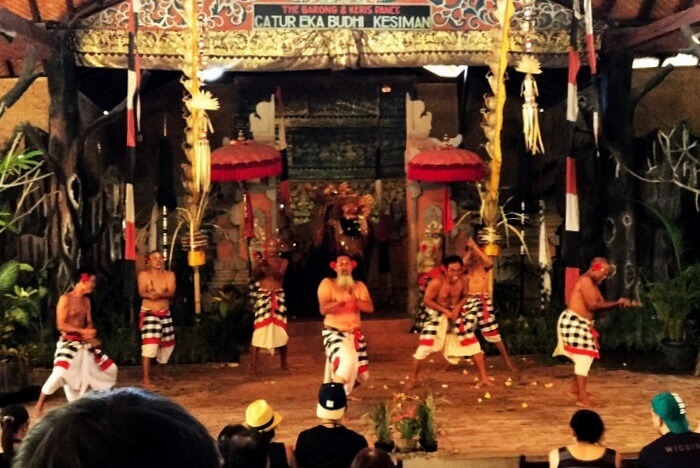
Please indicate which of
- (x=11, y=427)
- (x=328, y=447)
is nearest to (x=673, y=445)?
(x=328, y=447)

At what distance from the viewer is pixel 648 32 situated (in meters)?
10.4

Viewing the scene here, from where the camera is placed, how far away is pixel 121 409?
133cm

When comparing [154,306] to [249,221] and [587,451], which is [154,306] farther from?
[587,451]

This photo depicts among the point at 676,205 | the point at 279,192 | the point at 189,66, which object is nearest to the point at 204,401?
the point at 189,66

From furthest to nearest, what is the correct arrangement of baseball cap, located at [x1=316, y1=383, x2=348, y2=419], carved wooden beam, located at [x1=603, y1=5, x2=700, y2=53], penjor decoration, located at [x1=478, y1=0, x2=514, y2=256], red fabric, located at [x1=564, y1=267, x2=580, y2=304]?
carved wooden beam, located at [x1=603, y1=5, x2=700, y2=53] → penjor decoration, located at [x1=478, y1=0, x2=514, y2=256] → red fabric, located at [x1=564, y1=267, x2=580, y2=304] → baseball cap, located at [x1=316, y1=383, x2=348, y2=419]

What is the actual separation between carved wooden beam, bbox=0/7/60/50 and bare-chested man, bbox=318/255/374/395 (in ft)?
12.5

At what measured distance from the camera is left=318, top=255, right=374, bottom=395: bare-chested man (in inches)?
316

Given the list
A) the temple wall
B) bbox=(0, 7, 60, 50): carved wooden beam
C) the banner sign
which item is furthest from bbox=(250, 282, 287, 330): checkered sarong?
the temple wall

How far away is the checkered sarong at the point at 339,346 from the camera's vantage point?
26.3 ft

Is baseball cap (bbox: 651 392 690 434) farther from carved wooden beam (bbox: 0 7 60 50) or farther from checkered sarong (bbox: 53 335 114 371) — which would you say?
carved wooden beam (bbox: 0 7 60 50)

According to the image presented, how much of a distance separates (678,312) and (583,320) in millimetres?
2283

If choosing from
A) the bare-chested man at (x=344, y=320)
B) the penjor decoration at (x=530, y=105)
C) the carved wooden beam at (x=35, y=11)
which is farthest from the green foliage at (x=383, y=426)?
the carved wooden beam at (x=35, y=11)

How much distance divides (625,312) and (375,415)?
526 centimetres

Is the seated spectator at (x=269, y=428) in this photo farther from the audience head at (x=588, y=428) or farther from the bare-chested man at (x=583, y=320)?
the bare-chested man at (x=583, y=320)
